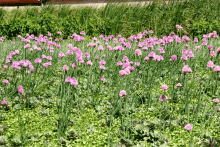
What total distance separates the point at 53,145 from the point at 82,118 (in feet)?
1.87

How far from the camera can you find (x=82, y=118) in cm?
266

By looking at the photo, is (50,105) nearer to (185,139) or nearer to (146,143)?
(146,143)

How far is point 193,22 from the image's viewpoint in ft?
26.2

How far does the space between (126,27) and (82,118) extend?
565 centimetres

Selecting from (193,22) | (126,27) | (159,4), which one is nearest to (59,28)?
(126,27)

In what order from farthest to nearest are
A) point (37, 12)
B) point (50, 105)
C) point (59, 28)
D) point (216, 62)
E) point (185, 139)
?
point (37, 12)
point (59, 28)
point (216, 62)
point (50, 105)
point (185, 139)

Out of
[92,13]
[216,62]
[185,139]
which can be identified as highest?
[92,13]

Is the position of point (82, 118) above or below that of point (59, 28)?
below

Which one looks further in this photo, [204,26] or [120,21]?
[120,21]

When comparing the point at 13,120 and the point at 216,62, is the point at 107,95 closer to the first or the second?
the point at 13,120

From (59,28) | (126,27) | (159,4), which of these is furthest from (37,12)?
(159,4)

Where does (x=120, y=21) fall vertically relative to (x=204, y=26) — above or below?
above

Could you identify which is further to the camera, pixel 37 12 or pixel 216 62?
pixel 37 12

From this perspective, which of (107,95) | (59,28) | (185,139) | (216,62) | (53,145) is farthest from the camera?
(59,28)
